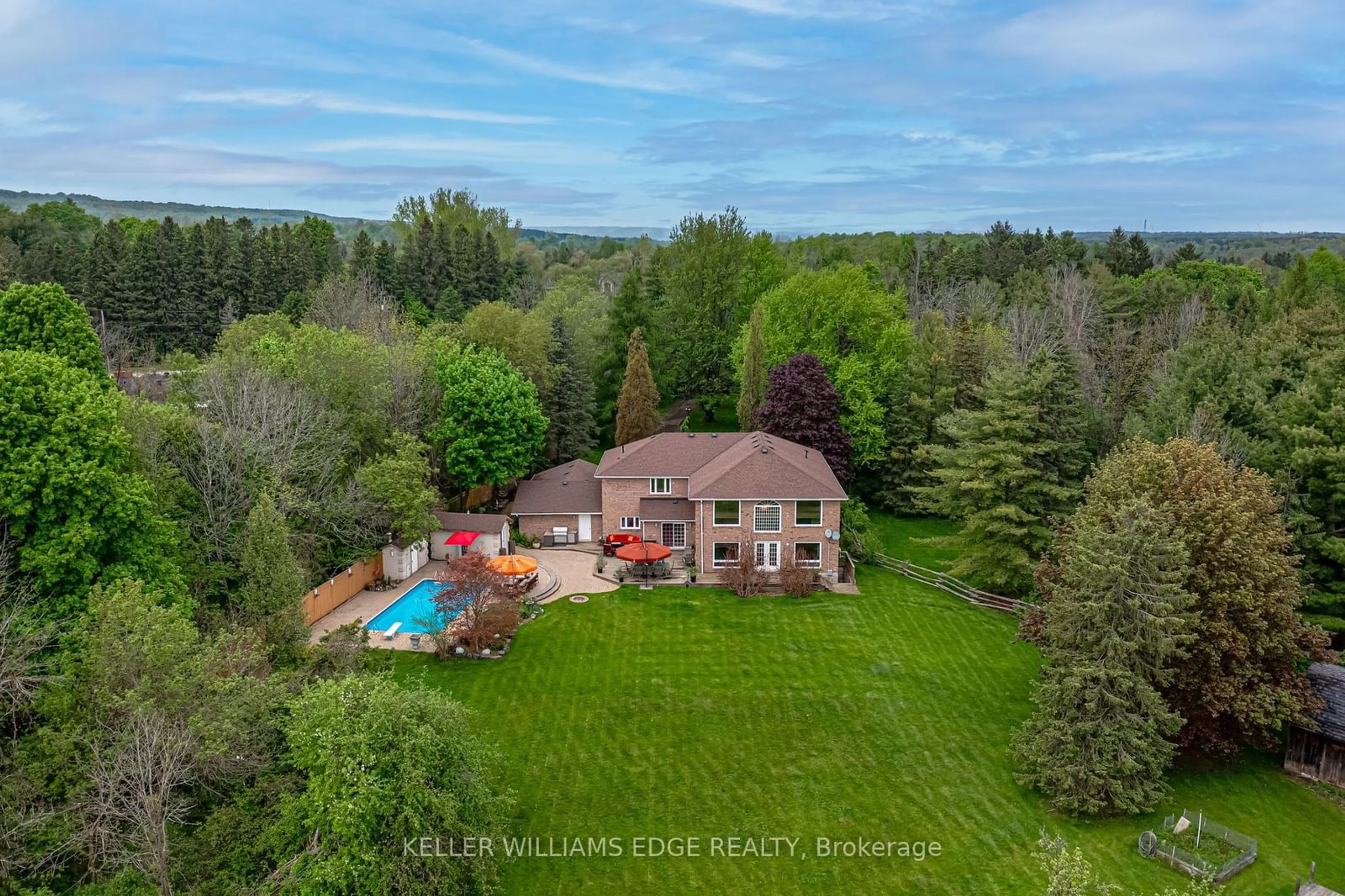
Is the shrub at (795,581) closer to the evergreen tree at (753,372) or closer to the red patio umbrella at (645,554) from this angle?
the red patio umbrella at (645,554)

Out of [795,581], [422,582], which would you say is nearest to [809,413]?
[795,581]

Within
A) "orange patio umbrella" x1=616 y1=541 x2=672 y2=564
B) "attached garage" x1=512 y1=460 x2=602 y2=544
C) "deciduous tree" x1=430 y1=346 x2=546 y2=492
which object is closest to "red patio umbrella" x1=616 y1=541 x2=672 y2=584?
"orange patio umbrella" x1=616 y1=541 x2=672 y2=564

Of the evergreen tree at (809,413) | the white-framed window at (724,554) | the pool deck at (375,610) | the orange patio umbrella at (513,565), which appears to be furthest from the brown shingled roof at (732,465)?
the pool deck at (375,610)

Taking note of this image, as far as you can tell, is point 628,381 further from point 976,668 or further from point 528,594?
point 976,668

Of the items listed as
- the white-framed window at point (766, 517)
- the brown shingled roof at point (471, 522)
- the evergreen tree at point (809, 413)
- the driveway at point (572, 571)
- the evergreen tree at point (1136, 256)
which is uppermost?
the evergreen tree at point (1136, 256)

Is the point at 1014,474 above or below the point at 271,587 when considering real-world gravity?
above

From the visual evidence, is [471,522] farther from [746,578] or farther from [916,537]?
[916,537]
